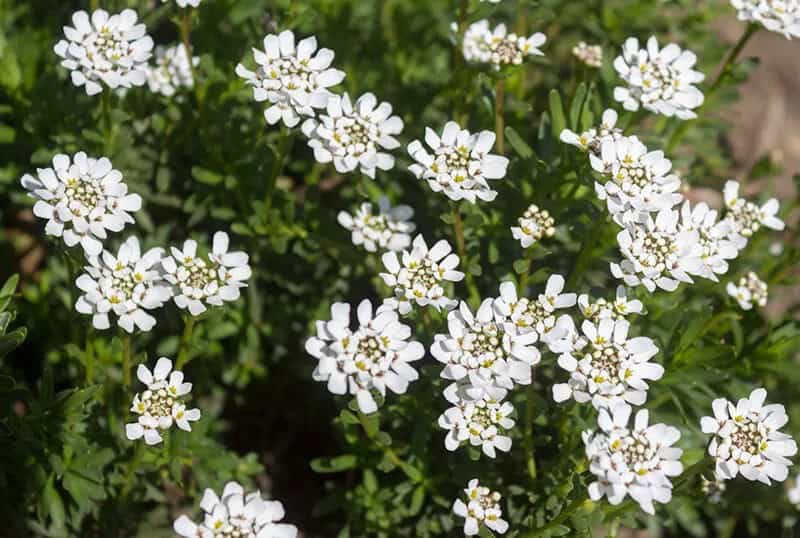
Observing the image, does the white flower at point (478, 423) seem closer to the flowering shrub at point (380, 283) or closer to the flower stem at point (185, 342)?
the flowering shrub at point (380, 283)

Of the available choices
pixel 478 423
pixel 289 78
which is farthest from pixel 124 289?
pixel 478 423

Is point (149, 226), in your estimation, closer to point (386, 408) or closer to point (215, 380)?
point (215, 380)

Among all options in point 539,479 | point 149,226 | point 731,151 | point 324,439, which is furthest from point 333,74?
point 731,151

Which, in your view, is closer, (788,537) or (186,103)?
(788,537)

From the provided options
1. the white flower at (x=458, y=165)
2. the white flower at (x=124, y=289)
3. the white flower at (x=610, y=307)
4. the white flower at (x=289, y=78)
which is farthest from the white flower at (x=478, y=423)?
the white flower at (x=289, y=78)

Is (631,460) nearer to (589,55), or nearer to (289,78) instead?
(289,78)

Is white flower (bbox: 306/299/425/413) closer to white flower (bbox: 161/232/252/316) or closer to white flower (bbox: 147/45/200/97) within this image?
→ white flower (bbox: 161/232/252/316)
